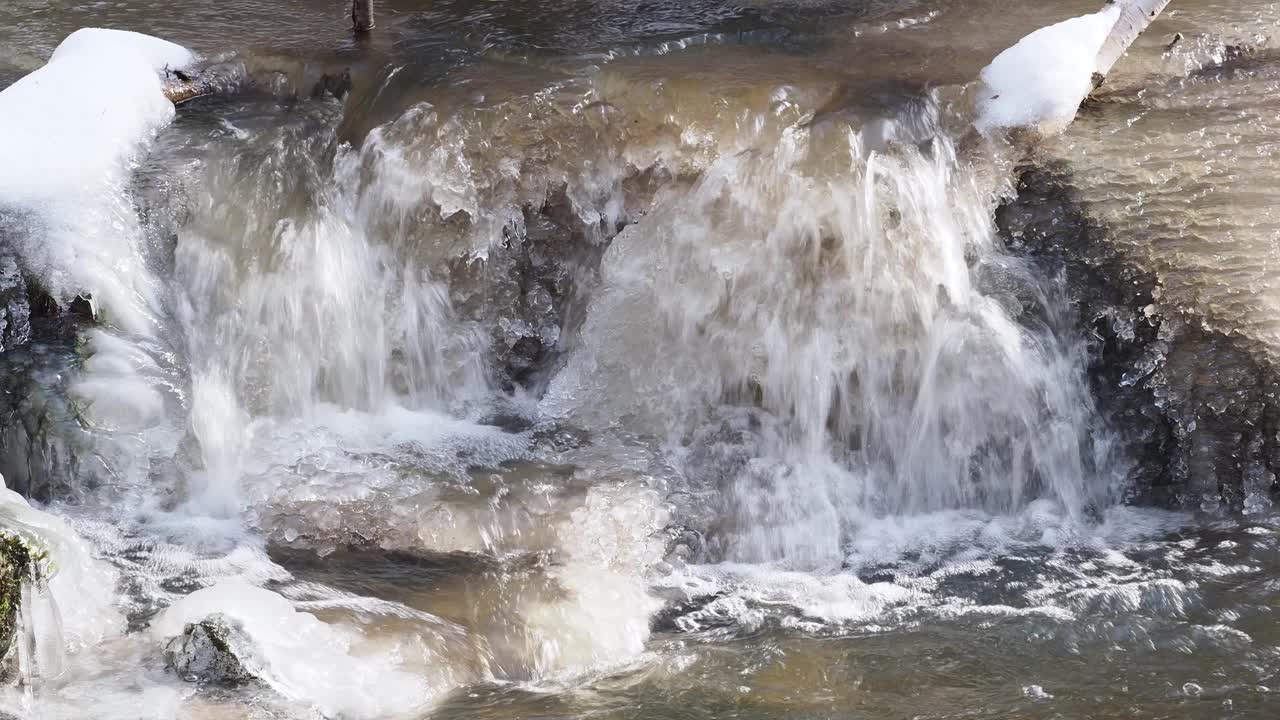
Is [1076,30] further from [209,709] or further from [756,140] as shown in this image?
[209,709]

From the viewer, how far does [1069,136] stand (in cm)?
527

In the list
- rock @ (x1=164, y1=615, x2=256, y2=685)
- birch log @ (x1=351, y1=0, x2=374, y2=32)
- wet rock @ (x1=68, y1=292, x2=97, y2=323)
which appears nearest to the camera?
rock @ (x1=164, y1=615, x2=256, y2=685)

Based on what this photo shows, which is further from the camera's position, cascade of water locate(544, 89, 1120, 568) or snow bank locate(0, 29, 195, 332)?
cascade of water locate(544, 89, 1120, 568)

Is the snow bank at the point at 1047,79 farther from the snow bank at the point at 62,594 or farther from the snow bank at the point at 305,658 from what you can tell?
the snow bank at the point at 62,594

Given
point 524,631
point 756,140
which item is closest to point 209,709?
point 524,631

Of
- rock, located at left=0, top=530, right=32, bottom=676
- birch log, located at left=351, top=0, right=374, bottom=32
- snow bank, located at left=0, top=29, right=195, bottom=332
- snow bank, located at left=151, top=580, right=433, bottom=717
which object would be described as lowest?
snow bank, located at left=151, top=580, right=433, bottom=717

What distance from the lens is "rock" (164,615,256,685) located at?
3395mm

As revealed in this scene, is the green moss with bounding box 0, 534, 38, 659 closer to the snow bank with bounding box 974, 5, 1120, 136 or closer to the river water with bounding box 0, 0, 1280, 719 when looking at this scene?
the river water with bounding box 0, 0, 1280, 719

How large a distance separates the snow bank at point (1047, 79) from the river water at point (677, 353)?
0.12m

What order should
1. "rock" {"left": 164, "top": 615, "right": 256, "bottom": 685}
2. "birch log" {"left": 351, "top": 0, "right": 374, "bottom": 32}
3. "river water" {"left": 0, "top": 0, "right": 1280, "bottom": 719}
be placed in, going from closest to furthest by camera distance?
"rock" {"left": 164, "top": 615, "right": 256, "bottom": 685}, "river water" {"left": 0, "top": 0, "right": 1280, "bottom": 719}, "birch log" {"left": 351, "top": 0, "right": 374, "bottom": 32}

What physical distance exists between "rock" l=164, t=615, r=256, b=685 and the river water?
21.0 inches

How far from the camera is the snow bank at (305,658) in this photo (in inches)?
136

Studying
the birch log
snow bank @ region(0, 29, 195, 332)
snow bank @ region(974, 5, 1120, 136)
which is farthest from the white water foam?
snow bank @ region(974, 5, 1120, 136)

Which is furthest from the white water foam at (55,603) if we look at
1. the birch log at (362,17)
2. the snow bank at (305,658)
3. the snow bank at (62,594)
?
the birch log at (362,17)
